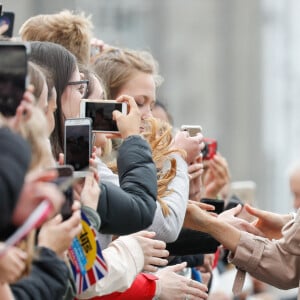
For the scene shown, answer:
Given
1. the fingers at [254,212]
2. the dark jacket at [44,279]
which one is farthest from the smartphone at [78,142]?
the fingers at [254,212]

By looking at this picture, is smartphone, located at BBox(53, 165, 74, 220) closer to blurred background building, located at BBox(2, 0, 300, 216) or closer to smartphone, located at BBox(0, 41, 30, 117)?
smartphone, located at BBox(0, 41, 30, 117)

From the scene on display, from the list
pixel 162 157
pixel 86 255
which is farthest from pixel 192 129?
pixel 86 255

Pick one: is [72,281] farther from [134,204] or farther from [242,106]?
[242,106]

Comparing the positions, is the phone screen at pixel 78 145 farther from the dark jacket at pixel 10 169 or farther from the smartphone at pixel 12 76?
the dark jacket at pixel 10 169

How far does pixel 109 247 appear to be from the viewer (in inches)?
214

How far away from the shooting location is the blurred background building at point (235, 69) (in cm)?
4059

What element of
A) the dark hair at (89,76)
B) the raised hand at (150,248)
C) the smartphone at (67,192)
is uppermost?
the dark hair at (89,76)

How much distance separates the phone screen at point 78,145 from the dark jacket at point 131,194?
0.12 m

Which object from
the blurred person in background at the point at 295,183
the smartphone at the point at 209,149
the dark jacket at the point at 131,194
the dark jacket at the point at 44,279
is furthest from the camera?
the smartphone at the point at 209,149

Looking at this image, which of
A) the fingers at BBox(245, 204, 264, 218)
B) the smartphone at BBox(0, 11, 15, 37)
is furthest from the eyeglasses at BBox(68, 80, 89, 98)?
the fingers at BBox(245, 204, 264, 218)

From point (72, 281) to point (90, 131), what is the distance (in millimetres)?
500

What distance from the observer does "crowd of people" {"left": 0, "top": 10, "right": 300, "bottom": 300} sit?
13.9 ft

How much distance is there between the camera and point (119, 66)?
269 inches

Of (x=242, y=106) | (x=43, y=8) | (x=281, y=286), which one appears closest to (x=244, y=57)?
(x=242, y=106)
